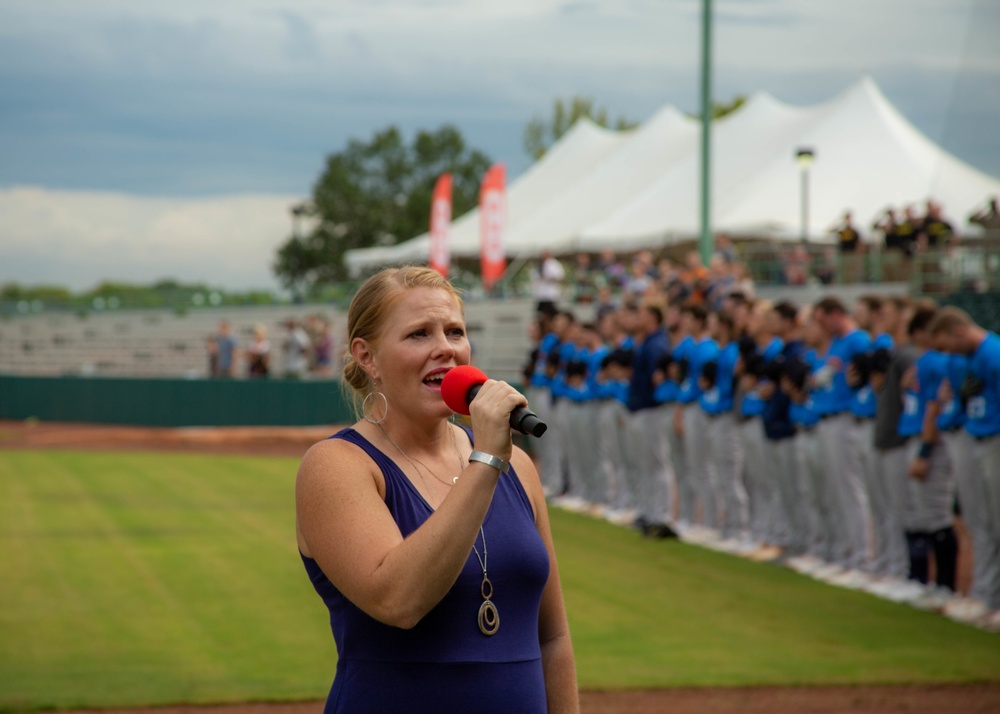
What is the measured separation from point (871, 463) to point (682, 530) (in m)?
3.45

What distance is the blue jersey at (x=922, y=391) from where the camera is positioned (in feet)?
29.1

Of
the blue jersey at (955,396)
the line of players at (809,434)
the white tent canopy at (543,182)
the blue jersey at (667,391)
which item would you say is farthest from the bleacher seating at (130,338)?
the blue jersey at (955,396)

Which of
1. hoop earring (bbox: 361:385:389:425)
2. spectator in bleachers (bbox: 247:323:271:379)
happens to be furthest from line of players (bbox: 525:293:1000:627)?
spectator in bleachers (bbox: 247:323:271:379)

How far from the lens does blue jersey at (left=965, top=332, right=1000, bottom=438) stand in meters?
8.28

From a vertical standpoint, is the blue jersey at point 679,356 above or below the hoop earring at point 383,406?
below

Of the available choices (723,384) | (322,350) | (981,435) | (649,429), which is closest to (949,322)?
(981,435)

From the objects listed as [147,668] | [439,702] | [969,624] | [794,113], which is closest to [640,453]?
[969,624]

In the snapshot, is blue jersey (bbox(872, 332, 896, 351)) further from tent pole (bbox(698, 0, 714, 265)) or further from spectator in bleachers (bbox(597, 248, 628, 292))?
spectator in bleachers (bbox(597, 248, 628, 292))

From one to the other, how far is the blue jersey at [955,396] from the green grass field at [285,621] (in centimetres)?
141

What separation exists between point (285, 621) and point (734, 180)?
23262 millimetres

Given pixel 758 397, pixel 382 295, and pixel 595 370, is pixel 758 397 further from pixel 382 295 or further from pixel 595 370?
pixel 382 295

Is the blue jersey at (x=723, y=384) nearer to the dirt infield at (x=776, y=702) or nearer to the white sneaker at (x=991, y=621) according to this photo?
the white sneaker at (x=991, y=621)

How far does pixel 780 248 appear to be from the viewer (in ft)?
73.4

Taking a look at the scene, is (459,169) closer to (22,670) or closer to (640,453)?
(640,453)
